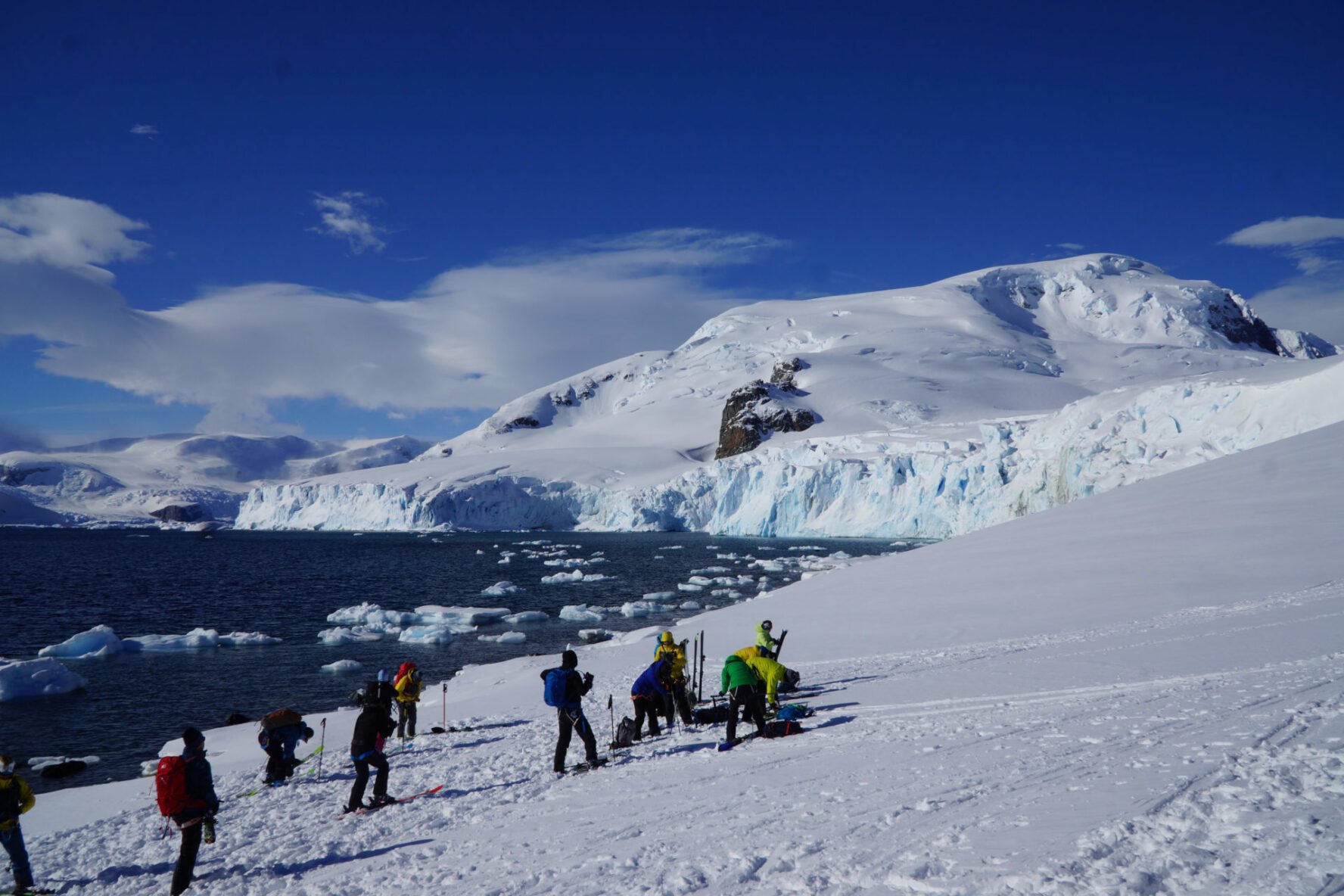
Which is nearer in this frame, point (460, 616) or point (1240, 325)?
point (460, 616)

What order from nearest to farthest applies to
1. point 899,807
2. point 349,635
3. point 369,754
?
1. point 899,807
2. point 369,754
3. point 349,635

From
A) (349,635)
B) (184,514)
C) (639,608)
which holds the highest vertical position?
(184,514)

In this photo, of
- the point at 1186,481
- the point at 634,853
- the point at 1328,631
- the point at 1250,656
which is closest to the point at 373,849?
the point at 634,853

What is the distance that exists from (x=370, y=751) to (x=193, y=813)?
6.36 feet

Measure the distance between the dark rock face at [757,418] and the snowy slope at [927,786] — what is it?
10880 cm

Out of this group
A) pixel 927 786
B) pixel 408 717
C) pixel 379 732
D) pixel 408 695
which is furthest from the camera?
pixel 408 717

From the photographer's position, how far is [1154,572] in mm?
16047

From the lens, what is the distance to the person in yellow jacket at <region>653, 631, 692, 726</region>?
408 inches

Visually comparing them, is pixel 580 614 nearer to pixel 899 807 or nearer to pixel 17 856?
pixel 17 856

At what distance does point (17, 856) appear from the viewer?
6648 mm

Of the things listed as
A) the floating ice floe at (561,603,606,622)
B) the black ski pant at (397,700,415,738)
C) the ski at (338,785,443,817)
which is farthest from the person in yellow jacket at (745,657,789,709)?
the floating ice floe at (561,603,606,622)

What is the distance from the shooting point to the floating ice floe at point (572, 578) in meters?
42.3

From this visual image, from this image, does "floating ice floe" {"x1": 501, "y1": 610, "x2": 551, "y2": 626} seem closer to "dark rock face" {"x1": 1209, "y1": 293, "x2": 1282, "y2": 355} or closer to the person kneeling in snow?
the person kneeling in snow

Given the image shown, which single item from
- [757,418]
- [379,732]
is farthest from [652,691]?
[757,418]
